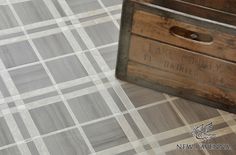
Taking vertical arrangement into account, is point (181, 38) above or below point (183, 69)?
above

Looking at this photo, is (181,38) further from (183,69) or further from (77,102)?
(77,102)

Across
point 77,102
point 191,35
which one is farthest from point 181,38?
point 77,102

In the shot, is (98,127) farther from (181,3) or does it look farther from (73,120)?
(181,3)

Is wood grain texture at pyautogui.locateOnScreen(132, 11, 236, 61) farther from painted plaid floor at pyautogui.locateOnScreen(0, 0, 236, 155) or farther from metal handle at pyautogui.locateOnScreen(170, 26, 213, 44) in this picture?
painted plaid floor at pyautogui.locateOnScreen(0, 0, 236, 155)

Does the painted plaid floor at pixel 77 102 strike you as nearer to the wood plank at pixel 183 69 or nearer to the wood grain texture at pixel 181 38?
the wood plank at pixel 183 69

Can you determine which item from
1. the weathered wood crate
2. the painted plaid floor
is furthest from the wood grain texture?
the painted plaid floor

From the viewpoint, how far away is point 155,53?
1.43m

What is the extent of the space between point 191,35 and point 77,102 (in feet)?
1.35

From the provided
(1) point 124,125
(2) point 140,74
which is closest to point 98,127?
(1) point 124,125

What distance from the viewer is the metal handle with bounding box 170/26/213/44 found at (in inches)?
53.0

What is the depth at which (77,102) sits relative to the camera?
150cm

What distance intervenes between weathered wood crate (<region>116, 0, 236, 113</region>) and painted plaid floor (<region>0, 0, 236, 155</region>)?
5cm

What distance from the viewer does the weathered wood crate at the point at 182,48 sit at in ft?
4.27

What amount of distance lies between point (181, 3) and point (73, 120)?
0.47 m
